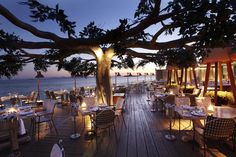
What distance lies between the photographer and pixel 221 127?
137 inches

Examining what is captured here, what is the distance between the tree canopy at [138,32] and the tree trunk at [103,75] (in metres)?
0.42

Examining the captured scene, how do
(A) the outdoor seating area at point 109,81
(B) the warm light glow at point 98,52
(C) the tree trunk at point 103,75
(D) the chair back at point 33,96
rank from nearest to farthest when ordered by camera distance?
(A) the outdoor seating area at point 109,81 < (B) the warm light glow at point 98,52 < (C) the tree trunk at point 103,75 < (D) the chair back at point 33,96

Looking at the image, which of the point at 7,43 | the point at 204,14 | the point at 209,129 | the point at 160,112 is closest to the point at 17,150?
the point at 7,43

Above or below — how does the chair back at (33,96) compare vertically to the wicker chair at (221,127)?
below

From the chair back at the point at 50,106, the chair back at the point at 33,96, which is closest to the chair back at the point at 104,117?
the chair back at the point at 50,106

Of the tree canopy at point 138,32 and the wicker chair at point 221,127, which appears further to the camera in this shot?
the wicker chair at point 221,127

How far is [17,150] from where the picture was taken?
4.41 m

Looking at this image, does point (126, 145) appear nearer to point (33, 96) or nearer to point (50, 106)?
point (50, 106)

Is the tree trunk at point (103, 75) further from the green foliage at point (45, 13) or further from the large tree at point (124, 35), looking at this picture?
the green foliage at point (45, 13)

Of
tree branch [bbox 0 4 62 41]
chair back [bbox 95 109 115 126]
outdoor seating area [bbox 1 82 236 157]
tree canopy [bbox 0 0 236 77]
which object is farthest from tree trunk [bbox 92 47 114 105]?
chair back [bbox 95 109 115 126]

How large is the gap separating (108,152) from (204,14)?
11.1ft

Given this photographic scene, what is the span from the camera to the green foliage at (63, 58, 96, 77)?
9.46 metres

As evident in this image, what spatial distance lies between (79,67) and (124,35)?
5.94 m

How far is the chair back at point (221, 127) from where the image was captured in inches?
136
